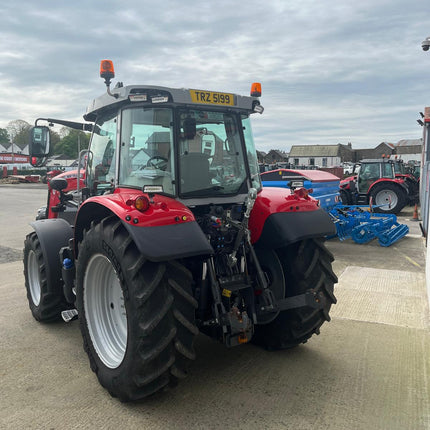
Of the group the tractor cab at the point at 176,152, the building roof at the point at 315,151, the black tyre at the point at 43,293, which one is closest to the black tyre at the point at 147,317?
the tractor cab at the point at 176,152

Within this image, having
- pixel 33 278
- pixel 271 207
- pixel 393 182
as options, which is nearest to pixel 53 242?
pixel 33 278

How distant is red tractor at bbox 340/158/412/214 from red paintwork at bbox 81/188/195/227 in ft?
41.4

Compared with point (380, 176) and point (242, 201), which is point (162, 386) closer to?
point (242, 201)

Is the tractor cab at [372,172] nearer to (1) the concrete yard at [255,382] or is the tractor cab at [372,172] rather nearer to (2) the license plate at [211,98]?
(1) the concrete yard at [255,382]

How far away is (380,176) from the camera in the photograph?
A: 1520cm

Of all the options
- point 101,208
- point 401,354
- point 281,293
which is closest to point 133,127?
point 101,208

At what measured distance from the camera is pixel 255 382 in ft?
10.3

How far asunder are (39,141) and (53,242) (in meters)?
1.01

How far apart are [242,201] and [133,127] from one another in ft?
3.50

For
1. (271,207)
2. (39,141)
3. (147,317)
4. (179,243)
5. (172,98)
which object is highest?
(172,98)

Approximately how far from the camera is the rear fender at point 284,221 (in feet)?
10.7

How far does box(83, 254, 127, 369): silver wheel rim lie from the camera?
10.6 ft

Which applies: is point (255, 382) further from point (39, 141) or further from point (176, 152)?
point (39, 141)

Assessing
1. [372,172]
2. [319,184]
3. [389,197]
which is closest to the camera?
[319,184]
